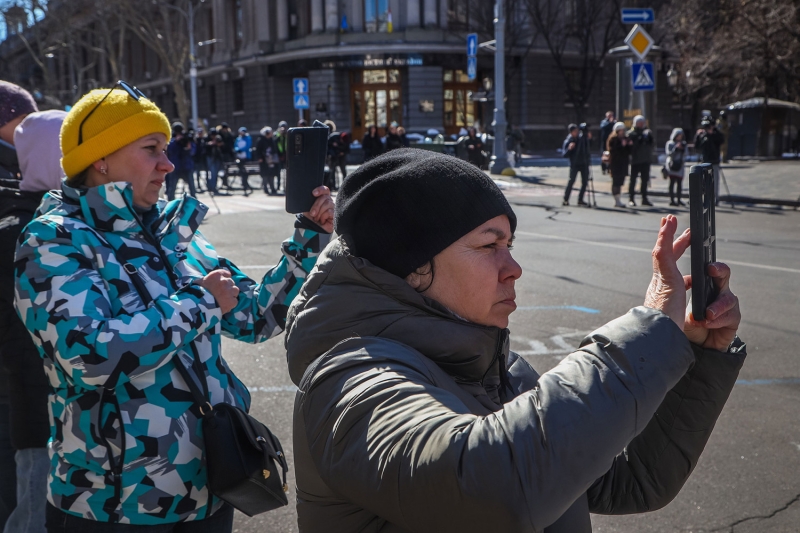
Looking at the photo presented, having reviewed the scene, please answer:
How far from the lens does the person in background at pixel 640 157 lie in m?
17.8

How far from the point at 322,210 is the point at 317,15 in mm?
43434

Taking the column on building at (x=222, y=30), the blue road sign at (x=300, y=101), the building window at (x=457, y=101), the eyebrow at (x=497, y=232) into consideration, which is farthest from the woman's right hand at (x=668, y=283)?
the column on building at (x=222, y=30)

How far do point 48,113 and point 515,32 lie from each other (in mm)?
40749

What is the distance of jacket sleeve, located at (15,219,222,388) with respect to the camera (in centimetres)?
201

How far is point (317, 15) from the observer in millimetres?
43719

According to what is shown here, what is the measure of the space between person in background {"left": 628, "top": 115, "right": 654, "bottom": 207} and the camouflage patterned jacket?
54.8ft

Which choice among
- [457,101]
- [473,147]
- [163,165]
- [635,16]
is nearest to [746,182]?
[635,16]

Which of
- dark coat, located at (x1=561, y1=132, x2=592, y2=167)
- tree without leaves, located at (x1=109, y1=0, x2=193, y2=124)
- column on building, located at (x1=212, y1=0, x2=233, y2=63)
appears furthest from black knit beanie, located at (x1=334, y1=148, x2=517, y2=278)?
column on building, located at (x1=212, y1=0, x2=233, y2=63)

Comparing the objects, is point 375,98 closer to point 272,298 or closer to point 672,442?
point 272,298

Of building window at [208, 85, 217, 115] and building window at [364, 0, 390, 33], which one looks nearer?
building window at [364, 0, 390, 33]

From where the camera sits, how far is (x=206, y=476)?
2164 millimetres

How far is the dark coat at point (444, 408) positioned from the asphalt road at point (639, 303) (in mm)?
2344

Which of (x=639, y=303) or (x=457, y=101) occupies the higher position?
(x=457, y=101)

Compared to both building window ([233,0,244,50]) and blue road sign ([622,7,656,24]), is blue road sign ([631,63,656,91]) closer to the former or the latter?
blue road sign ([622,7,656,24])
